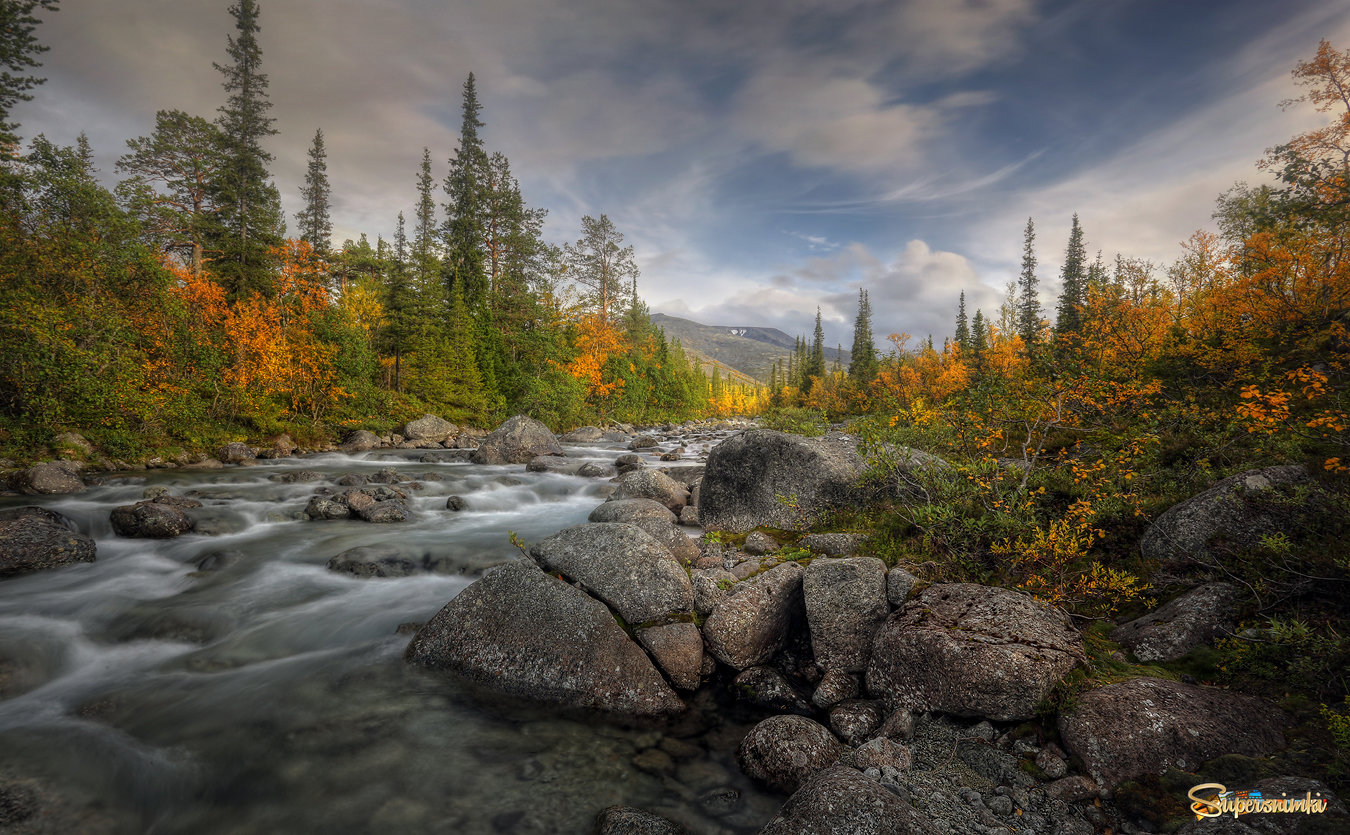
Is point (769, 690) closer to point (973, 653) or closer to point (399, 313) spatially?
point (973, 653)

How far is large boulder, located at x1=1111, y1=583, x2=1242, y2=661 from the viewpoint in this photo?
5043 millimetres

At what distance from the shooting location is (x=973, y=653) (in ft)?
16.4

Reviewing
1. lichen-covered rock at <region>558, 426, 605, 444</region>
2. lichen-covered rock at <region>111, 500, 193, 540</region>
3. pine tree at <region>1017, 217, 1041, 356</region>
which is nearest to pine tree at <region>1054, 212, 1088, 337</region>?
pine tree at <region>1017, 217, 1041, 356</region>

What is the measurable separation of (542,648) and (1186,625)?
24.5ft

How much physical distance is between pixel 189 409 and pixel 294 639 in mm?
18673

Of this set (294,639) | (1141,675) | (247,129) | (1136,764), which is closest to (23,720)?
(294,639)

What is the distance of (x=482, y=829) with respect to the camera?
460cm

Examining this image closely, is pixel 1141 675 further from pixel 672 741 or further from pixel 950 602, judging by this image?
pixel 672 741

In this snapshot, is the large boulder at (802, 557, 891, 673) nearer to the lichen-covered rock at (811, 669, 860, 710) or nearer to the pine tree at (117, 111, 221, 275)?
the lichen-covered rock at (811, 669, 860, 710)

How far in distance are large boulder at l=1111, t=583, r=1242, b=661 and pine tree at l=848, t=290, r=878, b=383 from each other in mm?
64019

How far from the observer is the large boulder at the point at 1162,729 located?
12.9ft

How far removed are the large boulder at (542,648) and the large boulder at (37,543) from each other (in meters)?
8.79

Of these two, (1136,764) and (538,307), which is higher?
(538,307)

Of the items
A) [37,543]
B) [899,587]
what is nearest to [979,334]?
[899,587]
